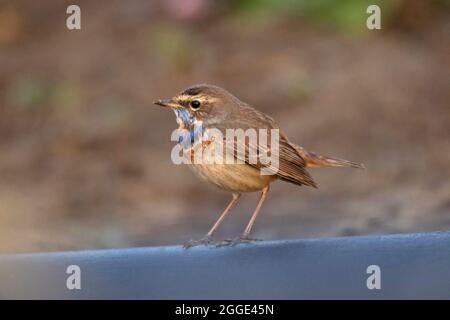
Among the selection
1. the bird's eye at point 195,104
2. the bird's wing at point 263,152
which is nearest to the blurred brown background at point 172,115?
the bird's wing at point 263,152

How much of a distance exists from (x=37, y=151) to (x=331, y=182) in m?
3.72

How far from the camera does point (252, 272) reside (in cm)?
489

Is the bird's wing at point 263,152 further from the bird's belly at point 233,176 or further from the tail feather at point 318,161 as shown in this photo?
the tail feather at point 318,161

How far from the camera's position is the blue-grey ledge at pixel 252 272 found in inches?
184

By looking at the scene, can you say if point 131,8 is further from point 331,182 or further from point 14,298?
point 14,298

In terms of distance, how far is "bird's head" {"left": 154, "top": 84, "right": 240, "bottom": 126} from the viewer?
695 cm

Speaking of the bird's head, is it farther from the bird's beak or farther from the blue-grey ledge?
the blue-grey ledge

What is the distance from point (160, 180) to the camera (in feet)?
37.8

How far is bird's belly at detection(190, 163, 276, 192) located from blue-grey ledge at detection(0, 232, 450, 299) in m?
1.42

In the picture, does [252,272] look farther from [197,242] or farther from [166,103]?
[166,103]

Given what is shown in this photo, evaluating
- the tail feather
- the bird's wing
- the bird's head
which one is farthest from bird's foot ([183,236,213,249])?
the tail feather

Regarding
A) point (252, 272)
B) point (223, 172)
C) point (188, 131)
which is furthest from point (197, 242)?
point (252, 272)
